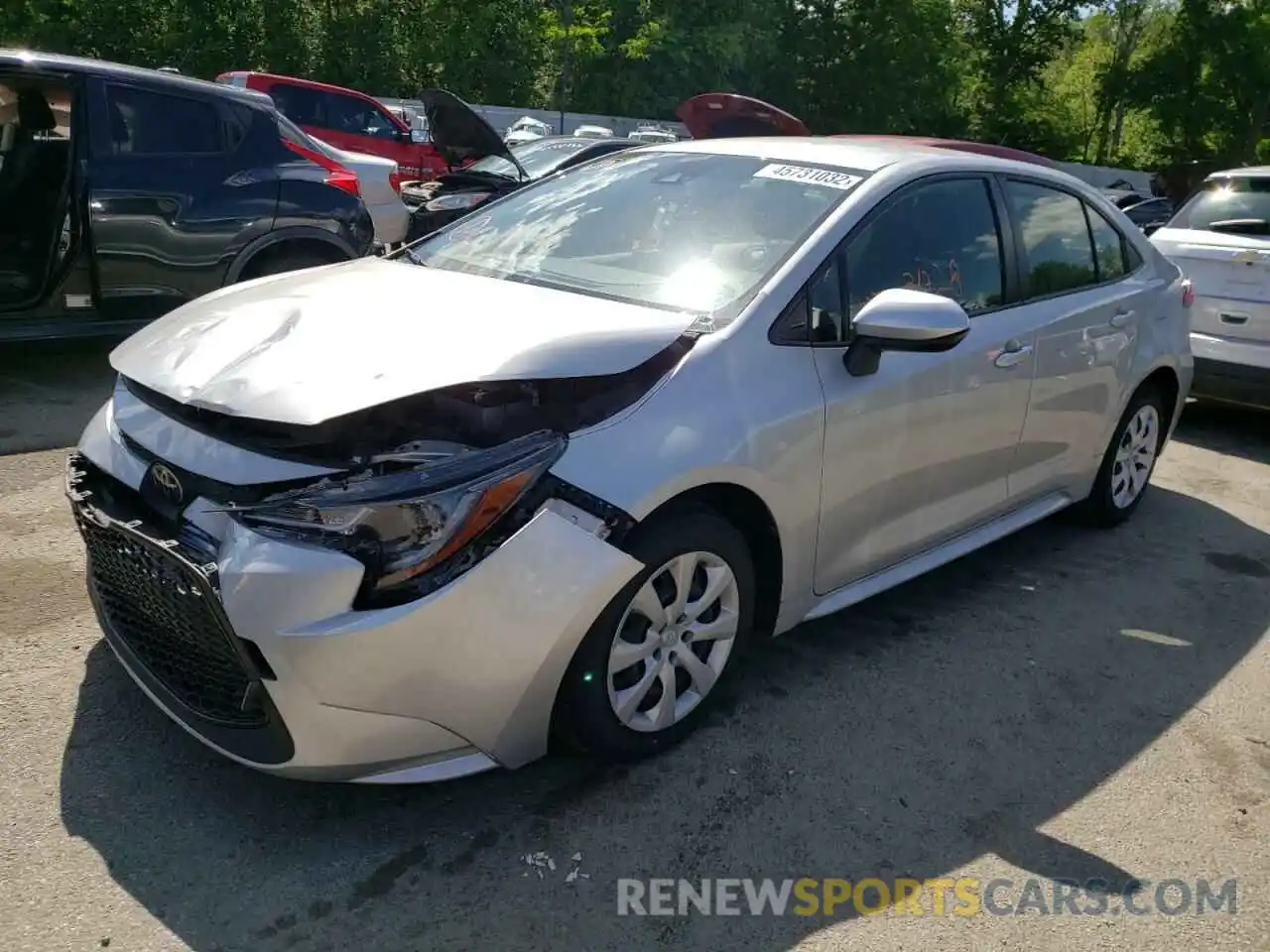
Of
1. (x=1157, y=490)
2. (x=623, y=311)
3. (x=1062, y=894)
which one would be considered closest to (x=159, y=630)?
(x=623, y=311)

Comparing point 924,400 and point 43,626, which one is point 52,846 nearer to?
point 43,626

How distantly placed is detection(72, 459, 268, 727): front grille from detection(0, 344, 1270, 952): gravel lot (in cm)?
29

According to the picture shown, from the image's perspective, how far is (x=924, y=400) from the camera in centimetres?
352

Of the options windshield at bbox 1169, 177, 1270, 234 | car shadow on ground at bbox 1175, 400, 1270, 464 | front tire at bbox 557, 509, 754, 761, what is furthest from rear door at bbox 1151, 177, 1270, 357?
front tire at bbox 557, 509, 754, 761

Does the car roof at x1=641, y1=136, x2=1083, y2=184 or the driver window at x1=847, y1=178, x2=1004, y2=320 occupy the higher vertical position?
the car roof at x1=641, y1=136, x2=1083, y2=184

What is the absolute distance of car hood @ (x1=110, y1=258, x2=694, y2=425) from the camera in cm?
255

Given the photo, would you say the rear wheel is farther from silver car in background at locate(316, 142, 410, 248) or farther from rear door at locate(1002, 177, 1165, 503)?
rear door at locate(1002, 177, 1165, 503)

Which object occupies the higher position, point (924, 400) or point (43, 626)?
point (924, 400)

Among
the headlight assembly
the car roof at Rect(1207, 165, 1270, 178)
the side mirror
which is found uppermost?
the car roof at Rect(1207, 165, 1270, 178)

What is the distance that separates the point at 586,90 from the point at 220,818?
1404 inches

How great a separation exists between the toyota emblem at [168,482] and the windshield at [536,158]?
7.73 m

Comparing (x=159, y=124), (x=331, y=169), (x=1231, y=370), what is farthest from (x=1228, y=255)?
(x=159, y=124)

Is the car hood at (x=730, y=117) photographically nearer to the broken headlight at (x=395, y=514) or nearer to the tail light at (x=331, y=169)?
the tail light at (x=331, y=169)

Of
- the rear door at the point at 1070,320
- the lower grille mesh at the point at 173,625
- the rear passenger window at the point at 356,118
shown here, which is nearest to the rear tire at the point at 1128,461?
the rear door at the point at 1070,320
